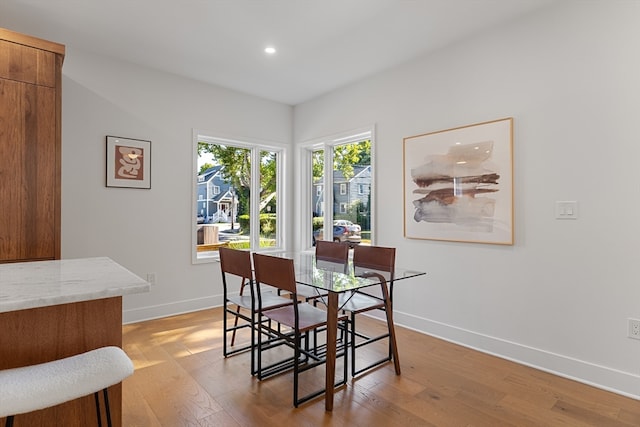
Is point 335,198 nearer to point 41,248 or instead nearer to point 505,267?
point 505,267

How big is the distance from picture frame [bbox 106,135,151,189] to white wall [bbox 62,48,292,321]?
59 mm

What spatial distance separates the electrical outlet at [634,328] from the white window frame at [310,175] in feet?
6.97

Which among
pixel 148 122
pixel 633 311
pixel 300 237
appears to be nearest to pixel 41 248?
pixel 148 122

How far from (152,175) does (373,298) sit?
8.51ft

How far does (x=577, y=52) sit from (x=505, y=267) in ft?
5.22

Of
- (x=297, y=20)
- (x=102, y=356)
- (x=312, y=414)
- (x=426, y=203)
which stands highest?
(x=297, y=20)

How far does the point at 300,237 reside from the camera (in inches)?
189

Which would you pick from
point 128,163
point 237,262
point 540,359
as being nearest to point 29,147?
point 128,163

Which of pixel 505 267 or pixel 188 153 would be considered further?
pixel 188 153

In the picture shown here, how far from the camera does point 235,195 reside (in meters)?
4.45

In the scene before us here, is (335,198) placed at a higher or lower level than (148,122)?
lower

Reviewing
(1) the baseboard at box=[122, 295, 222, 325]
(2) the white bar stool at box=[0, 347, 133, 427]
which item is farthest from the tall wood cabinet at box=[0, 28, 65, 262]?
(2) the white bar stool at box=[0, 347, 133, 427]

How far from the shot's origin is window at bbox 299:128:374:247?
4.00 metres

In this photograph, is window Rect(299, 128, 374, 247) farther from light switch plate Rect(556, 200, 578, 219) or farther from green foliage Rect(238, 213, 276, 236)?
light switch plate Rect(556, 200, 578, 219)
